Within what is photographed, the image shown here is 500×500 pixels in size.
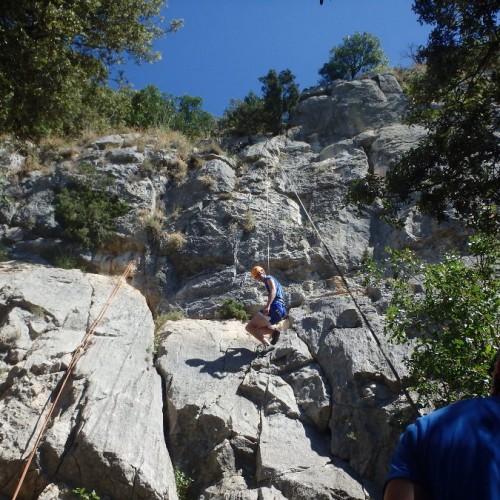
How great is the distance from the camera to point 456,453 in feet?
5.88

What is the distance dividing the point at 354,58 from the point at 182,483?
2076cm

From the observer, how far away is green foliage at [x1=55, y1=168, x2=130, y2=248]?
1345 centimetres

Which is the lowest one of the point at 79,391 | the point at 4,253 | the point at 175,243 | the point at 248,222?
the point at 79,391

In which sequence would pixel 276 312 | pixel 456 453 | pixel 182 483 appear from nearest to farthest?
pixel 456 453
pixel 182 483
pixel 276 312

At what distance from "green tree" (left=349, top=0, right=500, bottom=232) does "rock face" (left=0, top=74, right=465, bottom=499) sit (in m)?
0.93

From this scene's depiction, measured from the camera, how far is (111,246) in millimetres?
13578

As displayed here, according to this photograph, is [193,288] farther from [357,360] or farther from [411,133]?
[411,133]

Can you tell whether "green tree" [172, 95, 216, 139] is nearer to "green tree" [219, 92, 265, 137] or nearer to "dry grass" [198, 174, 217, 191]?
"green tree" [219, 92, 265, 137]

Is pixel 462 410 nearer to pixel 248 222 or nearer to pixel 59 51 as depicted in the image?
pixel 59 51

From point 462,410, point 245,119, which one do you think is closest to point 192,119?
point 245,119

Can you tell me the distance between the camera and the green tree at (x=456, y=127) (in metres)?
6.87

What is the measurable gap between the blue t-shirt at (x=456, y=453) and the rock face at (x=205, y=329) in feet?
9.65

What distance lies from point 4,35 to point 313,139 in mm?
10950

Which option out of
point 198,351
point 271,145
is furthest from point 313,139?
point 198,351
